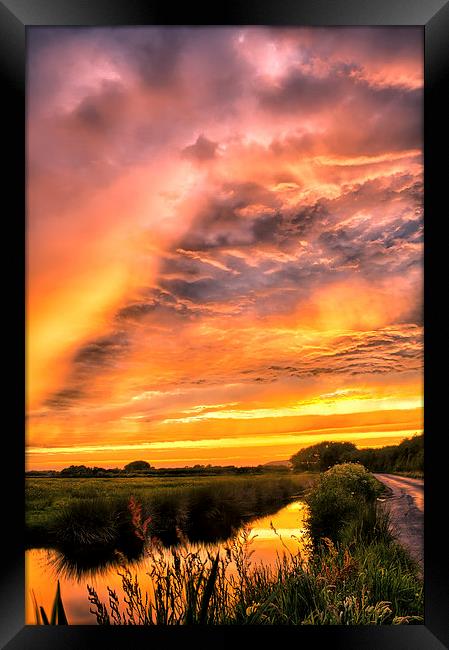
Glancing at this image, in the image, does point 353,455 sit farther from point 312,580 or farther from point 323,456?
point 312,580

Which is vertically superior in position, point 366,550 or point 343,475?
point 343,475

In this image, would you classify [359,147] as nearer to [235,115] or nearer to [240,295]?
[235,115]

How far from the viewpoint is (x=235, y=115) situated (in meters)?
3.14

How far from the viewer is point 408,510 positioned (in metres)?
3.04

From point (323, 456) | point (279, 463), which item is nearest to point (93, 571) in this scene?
point (279, 463)

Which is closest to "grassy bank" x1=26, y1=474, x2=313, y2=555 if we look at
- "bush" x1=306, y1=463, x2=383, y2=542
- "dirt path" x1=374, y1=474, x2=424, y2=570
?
"bush" x1=306, y1=463, x2=383, y2=542

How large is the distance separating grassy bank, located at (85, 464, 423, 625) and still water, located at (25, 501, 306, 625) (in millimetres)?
42

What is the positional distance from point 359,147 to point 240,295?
985mm

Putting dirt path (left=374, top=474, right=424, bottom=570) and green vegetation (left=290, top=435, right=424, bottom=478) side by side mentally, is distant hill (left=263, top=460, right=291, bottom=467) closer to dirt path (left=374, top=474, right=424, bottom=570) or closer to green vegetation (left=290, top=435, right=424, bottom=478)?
green vegetation (left=290, top=435, right=424, bottom=478)

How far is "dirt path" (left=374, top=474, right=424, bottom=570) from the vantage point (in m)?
3.03

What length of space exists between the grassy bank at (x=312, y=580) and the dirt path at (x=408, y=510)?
0.05 metres

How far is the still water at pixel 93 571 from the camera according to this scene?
9.94ft
